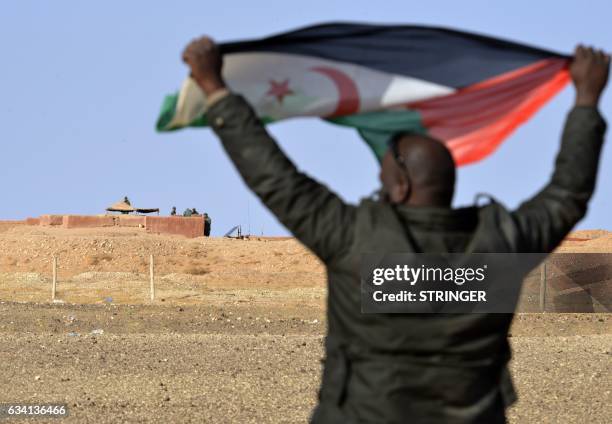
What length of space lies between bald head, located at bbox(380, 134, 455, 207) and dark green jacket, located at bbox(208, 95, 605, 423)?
0.06 m

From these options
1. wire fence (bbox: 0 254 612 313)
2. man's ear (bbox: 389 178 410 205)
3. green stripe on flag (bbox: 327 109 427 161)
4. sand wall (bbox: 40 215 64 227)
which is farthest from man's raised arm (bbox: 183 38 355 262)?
sand wall (bbox: 40 215 64 227)

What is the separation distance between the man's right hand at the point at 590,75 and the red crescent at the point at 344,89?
0.68 m

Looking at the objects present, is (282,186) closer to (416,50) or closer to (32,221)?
(416,50)

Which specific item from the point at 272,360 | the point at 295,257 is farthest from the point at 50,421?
the point at 295,257

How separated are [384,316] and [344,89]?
0.89 meters

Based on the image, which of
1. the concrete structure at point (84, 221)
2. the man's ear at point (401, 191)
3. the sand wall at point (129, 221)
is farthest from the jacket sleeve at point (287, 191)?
the concrete structure at point (84, 221)

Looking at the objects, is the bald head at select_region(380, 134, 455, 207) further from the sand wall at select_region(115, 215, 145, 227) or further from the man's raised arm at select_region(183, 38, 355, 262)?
the sand wall at select_region(115, 215, 145, 227)

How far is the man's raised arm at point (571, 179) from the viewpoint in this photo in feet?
9.56

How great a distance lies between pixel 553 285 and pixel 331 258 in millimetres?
17805

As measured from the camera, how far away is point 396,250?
110 inches

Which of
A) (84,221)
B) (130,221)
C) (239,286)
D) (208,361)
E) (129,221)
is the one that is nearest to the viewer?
(208,361)

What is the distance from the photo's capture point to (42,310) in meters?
19.0

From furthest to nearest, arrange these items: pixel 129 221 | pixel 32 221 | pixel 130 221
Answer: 1. pixel 32 221
2. pixel 129 221
3. pixel 130 221

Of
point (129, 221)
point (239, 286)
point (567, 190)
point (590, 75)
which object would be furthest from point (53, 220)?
point (567, 190)
